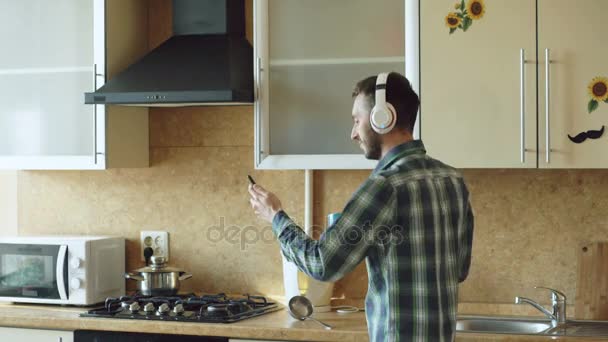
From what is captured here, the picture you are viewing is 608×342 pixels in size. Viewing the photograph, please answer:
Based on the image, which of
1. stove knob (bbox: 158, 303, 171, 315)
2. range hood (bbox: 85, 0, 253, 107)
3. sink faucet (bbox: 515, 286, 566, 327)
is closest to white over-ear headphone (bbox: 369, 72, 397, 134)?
range hood (bbox: 85, 0, 253, 107)

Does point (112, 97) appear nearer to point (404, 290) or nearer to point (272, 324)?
point (272, 324)

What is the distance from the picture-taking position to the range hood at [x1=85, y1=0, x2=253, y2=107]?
132 inches

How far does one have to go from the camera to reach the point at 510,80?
3.03 m

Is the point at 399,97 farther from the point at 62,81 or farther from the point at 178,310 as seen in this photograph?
the point at 62,81

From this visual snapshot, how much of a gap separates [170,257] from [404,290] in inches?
71.3

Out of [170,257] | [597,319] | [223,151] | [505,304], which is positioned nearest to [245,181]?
[223,151]

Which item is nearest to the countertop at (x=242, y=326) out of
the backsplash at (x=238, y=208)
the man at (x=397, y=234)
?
the backsplash at (x=238, y=208)

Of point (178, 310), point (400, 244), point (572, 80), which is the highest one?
point (572, 80)

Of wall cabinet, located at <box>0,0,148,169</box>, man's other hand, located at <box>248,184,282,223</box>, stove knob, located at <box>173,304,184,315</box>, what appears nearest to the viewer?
man's other hand, located at <box>248,184,282,223</box>

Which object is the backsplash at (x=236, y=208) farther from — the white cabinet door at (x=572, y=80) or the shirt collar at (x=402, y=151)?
the shirt collar at (x=402, y=151)

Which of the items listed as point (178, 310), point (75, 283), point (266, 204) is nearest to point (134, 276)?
point (75, 283)

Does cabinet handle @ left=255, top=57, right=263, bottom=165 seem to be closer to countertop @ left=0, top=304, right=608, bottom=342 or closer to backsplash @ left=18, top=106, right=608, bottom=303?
backsplash @ left=18, top=106, right=608, bottom=303

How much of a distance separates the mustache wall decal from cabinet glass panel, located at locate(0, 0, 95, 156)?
176 cm

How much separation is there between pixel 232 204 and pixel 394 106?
1598 mm
